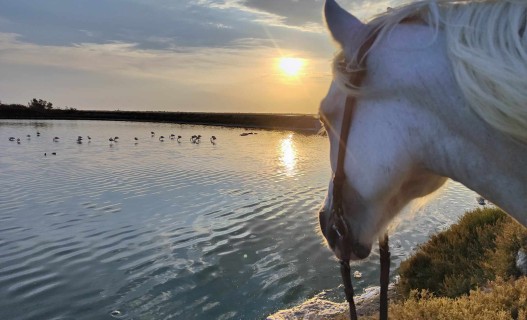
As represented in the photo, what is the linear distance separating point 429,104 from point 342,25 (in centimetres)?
41

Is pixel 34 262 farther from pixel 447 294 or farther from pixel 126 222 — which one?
pixel 447 294

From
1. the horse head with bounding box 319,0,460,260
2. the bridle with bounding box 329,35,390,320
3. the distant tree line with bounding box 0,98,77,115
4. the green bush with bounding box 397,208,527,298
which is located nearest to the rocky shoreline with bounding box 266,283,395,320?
the green bush with bounding box 397,208,527,298

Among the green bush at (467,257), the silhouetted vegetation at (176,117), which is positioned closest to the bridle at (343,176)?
the green bush at (467,257)

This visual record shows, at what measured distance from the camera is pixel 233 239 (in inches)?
491

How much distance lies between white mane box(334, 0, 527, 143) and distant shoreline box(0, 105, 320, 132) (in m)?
73.6

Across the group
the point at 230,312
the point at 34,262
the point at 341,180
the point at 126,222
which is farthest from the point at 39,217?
the point at 341,180

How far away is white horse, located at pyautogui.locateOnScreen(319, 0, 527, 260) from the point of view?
1.12 meters

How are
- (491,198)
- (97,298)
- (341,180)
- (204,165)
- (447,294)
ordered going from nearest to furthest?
1. (491,198)
2. (341,180)
3. (447,294)
4. (97,298)
5. (204,165)

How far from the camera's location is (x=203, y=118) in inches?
4530

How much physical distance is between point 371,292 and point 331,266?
2.51 m

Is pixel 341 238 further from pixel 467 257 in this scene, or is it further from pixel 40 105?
pixel 40 105

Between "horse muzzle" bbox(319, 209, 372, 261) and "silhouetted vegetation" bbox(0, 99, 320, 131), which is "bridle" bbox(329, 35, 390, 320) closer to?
"horse muzzle" bbox(319, 209, 372, 261)

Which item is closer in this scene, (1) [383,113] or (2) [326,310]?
(1) [383,113]

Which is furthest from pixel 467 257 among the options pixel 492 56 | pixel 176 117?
pixel 176 117
